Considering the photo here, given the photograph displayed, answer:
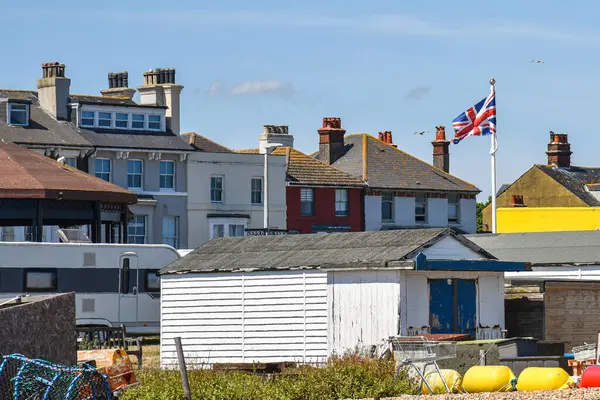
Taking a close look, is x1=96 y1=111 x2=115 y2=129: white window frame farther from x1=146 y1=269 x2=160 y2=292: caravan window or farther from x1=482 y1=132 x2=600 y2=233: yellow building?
x1=146 y1=269 x2=160 y2=292: caravan window

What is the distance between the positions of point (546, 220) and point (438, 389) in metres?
57.2

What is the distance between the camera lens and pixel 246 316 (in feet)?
119

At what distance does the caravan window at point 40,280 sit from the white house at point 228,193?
31.1 metres

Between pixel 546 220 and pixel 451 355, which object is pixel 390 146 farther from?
pixel 451 355

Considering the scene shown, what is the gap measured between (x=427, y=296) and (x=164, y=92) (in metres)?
44.1

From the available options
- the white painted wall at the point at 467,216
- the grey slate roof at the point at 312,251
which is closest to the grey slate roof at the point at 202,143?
the white painted wall at the point at 467,216

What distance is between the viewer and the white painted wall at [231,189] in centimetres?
7312

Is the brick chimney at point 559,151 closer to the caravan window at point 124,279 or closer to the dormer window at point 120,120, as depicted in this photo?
the dormer window at point 120,120

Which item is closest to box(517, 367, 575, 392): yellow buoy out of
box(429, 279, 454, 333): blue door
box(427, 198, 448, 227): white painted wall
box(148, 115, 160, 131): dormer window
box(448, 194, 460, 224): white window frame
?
box(429, 279, 454, 333): blue door

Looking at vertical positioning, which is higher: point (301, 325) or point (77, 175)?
point (77, 175)

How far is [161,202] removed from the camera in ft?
235

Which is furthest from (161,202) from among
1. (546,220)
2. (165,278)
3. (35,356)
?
(35,356)

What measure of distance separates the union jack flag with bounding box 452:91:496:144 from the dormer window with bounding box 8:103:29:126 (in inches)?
869

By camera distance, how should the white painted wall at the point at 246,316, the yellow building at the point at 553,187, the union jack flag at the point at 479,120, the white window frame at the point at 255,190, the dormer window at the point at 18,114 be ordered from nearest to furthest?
the white painted wall at the point at 246,316 → the union jack flag at the point at 479,120 → the dormer window at the point at 18,114 → the white window frame at the point at 255,190 → the yellow building at the point at 553,187
